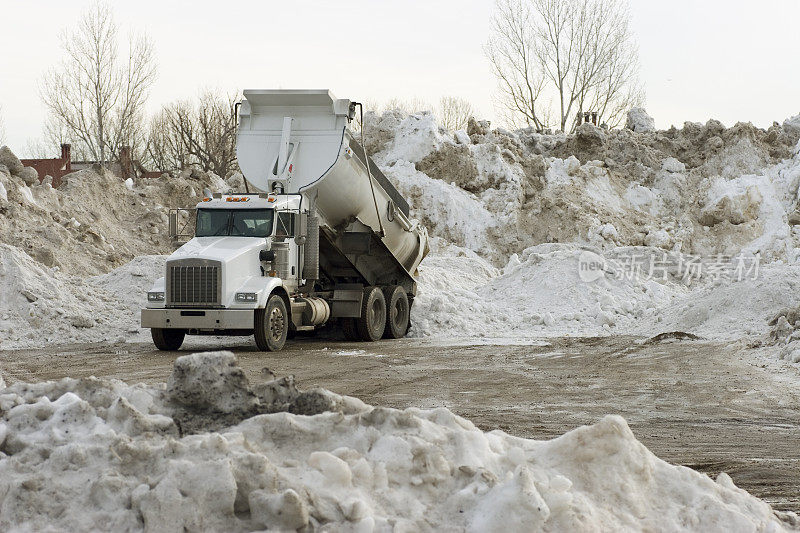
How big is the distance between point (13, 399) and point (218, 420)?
1.19m

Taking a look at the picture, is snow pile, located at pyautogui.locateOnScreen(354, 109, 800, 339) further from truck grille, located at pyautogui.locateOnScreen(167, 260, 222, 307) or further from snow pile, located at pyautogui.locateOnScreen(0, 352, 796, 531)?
snow pile, located at pyautogui.locateOnScreen(0, 352, 796, 531)

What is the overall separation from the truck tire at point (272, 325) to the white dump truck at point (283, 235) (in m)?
0.02

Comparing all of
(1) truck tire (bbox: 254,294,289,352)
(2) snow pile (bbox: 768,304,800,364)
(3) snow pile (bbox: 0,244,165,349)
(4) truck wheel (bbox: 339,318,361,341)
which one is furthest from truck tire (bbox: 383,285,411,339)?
(2) snow pile (bbox: 768,304,800,364)

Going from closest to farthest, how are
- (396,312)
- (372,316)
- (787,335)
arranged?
1. (787,335)
2. (372,316)
3. (396,312)

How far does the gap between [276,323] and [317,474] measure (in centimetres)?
1153

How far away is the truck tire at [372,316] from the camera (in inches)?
693

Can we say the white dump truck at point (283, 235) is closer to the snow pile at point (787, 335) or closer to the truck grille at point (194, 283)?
the truck grille at point (194, 283)

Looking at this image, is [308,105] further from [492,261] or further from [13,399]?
[492,261]

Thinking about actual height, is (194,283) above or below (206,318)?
above

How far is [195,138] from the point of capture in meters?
50.3

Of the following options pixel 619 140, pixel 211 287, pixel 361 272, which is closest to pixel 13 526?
pixel 211 287

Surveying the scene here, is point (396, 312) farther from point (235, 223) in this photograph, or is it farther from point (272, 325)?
point (235, 223)

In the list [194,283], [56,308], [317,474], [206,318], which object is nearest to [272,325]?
[206,318]

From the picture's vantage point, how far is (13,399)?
5.12 meters
